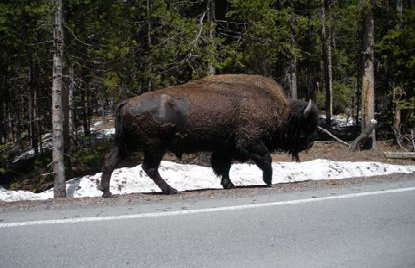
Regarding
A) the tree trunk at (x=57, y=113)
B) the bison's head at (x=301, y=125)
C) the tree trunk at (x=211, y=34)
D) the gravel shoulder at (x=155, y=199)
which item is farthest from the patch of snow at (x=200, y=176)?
the gravel shoulder at (x=155, y=199)

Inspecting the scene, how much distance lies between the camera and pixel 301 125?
9180 millimetres

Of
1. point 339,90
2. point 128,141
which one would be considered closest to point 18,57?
point 128,141

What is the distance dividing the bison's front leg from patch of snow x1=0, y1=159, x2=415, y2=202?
3551mm

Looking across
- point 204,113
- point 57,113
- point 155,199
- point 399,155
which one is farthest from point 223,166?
point 399,155

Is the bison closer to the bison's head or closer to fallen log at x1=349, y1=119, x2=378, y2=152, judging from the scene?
the bison's head

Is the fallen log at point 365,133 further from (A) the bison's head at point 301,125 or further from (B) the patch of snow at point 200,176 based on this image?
(A) the bison's head at point 301,125

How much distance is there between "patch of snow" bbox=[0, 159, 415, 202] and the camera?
1132 centimetres

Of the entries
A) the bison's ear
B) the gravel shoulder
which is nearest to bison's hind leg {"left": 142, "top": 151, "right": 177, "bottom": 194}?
the gravel shoulder

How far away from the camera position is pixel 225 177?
29.3ft

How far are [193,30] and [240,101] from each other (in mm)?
6663

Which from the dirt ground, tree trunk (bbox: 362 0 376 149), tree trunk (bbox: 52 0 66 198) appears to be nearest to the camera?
tree trunk (bbox: 52 0 66 198)

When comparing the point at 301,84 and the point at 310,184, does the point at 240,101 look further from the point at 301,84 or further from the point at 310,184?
the point at 301,84

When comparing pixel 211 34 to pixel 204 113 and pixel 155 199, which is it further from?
pixel 155 199

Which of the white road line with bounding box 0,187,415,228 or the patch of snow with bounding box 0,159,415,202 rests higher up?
the white road line with bounding box 0,187,415,228
